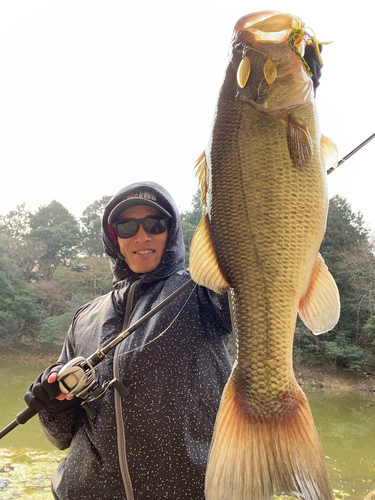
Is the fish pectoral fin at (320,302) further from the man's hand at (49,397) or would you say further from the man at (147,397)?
the man's hand at (49,397)

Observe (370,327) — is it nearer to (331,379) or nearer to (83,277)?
(331,379)

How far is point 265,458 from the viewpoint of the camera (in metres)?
0.97

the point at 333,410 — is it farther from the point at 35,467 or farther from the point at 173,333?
the point at 173,333

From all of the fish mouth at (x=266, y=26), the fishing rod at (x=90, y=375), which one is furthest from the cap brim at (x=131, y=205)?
the fish mouth at (x=266, y=26)

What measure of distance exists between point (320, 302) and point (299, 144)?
514 millimetres

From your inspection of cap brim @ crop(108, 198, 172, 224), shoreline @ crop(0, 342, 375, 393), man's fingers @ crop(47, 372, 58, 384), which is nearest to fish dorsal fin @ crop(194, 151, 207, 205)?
cap brim @ crop(108, 198, 172, 224)

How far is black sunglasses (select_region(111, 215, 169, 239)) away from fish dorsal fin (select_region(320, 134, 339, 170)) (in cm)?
114

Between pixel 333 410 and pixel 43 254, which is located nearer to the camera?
pixel 333 410

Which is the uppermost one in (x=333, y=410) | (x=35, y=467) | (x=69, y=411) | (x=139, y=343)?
(x=139, y=343)

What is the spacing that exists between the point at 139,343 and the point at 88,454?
584mm

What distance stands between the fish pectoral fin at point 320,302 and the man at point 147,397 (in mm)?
513

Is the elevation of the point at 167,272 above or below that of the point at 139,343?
above

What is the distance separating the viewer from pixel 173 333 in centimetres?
170

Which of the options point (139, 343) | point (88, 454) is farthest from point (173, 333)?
point (88, 454)
